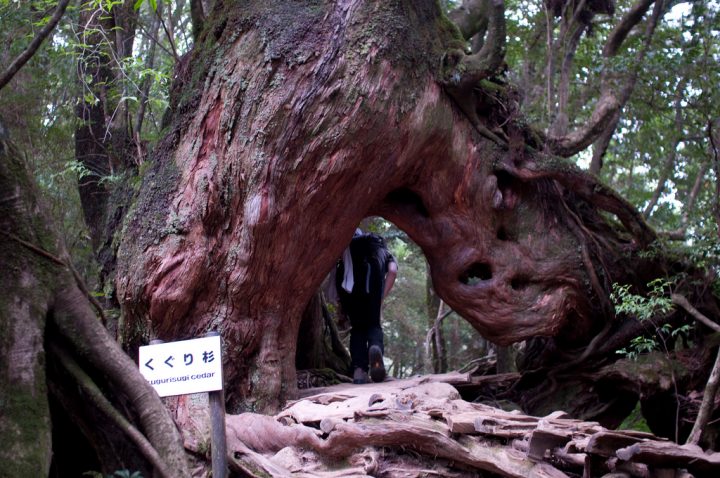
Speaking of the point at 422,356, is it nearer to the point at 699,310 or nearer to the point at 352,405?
the point at 699,310

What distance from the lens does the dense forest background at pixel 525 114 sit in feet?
23.9

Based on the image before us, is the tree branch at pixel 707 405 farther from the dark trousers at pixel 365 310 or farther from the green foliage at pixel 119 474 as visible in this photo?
the green foliage at pixel 119 474

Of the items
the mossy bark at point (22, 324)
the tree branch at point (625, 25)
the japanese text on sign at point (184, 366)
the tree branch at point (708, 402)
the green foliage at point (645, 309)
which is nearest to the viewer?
the mossy bark at point (22, 324)

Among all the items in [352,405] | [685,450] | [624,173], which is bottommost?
[685,450]

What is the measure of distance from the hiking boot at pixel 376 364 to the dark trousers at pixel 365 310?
0.34m

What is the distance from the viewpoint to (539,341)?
886 centimetres

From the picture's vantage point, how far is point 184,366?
150 inches

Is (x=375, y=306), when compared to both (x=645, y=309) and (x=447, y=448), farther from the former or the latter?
(x=447, y=448)

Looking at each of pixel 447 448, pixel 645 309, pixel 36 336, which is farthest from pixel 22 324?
pixel 645 309

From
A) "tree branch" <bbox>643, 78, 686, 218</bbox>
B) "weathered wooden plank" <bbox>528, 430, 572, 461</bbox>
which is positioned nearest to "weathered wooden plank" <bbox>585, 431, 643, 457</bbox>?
"weathered wooden plank" <bbox>528, 430, 572, 461</bbox>

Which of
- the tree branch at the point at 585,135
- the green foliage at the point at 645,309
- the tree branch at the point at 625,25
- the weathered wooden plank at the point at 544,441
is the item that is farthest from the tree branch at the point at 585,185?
the weathered wooden plank at the point at 544,441

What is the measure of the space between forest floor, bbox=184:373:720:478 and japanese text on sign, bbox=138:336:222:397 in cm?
96

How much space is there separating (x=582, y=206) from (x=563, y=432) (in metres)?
3.89

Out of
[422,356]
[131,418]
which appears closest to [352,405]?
[131,418]
